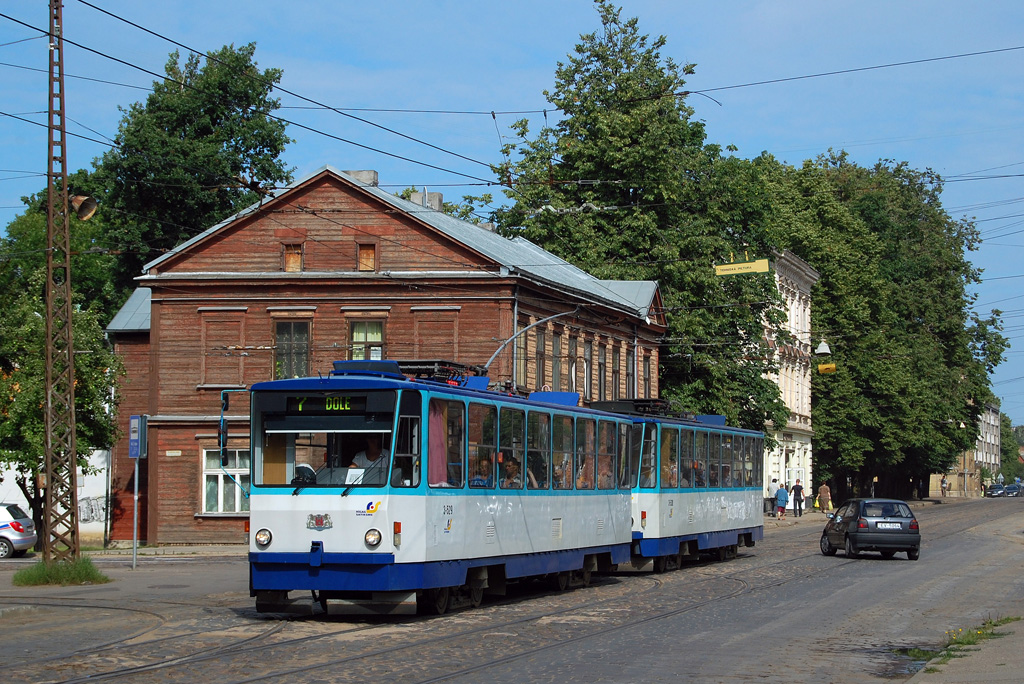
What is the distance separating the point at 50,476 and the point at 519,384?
64.4ft

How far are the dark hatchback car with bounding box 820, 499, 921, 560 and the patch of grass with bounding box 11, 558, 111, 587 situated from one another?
16.1 meters

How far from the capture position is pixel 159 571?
84.7 feet

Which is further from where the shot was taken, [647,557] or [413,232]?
[413,232]

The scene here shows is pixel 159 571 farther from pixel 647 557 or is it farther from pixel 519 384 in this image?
pixel 519 384

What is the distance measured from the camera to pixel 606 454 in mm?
22203

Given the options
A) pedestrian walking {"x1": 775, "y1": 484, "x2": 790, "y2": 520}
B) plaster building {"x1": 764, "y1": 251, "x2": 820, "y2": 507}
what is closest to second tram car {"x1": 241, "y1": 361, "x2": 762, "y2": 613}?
pedestrian walking {"x1": 775, "y1": 484, "x2": 790, "y2": 520}

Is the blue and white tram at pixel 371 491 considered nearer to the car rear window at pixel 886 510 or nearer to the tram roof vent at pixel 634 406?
the tram roof vent at pixel 634 406

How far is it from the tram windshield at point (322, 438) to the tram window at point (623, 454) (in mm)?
8133

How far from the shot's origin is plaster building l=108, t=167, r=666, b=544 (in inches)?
1534

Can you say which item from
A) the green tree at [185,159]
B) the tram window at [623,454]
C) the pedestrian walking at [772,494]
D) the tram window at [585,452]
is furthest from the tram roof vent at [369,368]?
the pedestrian walking at [772,494]

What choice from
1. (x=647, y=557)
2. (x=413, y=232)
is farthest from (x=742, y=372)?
(x=647, y=557)

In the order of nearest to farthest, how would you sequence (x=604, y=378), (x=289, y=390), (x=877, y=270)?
(x=289, y=390), (x=604, y=378), (x=877, y=270)

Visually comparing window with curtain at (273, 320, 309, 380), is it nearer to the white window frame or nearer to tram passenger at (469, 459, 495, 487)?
the white window frame

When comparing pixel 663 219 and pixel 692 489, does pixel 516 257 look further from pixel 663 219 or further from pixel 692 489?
pixel 692 489
